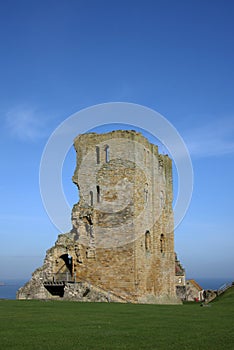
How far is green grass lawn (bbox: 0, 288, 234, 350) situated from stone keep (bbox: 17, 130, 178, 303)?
29.8 feet

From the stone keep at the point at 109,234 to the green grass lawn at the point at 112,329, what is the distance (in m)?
9.09

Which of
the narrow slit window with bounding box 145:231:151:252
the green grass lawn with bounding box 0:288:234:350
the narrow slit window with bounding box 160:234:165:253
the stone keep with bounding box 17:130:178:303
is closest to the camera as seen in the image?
the green grass lawn with bounding box 0:288:234:350

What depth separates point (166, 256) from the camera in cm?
3344

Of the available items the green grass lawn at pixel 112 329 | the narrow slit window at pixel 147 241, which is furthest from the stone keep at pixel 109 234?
the green grass lawn at pixel 112 329

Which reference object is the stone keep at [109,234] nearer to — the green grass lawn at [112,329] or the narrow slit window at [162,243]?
the narrow slit window at [162,243]

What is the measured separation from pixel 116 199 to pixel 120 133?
409 cm

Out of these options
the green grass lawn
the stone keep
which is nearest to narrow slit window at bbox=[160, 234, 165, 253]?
the stone keep

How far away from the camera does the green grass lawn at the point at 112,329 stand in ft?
34.8

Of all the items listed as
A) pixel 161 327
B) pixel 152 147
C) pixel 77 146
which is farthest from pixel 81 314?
pixel 152 147

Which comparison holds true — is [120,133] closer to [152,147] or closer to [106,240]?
[152,147]

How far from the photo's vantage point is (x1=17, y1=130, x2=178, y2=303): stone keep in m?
26.8

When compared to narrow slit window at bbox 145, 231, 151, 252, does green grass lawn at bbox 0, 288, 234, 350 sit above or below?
below

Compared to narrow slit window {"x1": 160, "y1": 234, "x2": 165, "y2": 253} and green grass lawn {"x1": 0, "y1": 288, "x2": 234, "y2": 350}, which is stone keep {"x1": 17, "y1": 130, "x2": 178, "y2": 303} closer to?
narrow slit window {"x1": 160, "y1": 234, "x2": 165, "y2": 253}

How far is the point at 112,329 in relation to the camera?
41.8 feet
